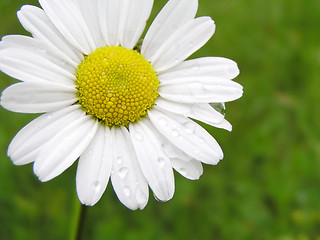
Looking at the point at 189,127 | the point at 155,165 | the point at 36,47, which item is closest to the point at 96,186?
the point at 155,165

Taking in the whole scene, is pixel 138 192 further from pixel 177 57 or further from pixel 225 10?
pixel 225 10


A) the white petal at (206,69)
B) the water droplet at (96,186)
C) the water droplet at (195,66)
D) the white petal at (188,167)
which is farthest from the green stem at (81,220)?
the water droplet at (195,66)

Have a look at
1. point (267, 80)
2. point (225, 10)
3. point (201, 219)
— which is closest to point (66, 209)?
point (201, 219)

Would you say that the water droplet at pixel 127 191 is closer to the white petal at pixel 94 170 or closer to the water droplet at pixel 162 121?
the white petal at pixel 94 170

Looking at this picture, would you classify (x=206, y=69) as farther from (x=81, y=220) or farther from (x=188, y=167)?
(x=81, y=220)

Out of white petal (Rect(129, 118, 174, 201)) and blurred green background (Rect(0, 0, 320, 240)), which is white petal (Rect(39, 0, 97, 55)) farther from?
blurred green background (Rect(0, 0, 320, 240))
